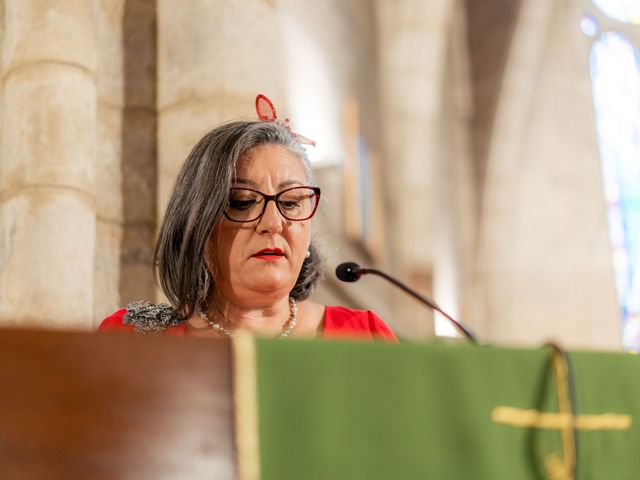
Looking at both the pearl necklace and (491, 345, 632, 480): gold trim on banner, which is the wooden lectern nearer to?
(491, 345, 632, 480): gold trim on banner

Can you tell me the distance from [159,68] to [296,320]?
1559 millimetres

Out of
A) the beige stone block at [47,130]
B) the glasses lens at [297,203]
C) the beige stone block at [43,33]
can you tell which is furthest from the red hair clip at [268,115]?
the beige stone block at [43,33]

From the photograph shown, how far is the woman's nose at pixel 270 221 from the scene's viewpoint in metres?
1.91

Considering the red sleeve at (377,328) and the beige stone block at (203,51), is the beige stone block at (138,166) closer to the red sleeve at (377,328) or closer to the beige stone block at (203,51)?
the beige stone block at (203,51)

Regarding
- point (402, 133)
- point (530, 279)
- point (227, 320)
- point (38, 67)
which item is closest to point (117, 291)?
point (38, 67)

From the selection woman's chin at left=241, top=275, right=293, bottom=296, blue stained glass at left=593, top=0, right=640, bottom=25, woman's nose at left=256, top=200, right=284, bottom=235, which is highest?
blue stained glass at left=593, top=0, right=640, bottom=25

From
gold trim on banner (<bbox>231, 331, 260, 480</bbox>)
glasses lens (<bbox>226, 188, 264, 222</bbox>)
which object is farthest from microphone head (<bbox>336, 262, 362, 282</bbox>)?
gold trim on banner (<bbox>231, 331, 260, 480</bbox>)

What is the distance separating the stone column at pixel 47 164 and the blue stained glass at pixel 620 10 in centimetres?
1104

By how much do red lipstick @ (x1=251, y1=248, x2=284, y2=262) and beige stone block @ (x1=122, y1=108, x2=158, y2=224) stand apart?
52.6 inches

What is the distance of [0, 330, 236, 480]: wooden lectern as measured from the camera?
0.96 meters

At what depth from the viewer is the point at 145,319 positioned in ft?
6.26

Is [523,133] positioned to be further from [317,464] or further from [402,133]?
[317,464]

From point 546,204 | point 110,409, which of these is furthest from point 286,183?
point 546,204

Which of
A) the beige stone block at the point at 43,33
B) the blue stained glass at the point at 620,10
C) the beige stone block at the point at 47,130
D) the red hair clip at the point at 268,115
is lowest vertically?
the red hair clip at the point at 268,115
